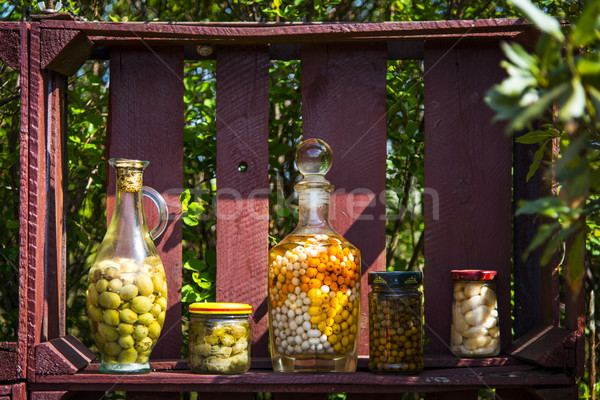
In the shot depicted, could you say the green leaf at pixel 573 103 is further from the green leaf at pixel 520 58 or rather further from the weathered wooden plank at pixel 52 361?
the weathered wooden plank at pixel 52 361

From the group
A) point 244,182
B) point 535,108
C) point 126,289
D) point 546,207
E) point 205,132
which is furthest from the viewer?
point 205,132

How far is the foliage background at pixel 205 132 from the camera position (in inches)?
69.1

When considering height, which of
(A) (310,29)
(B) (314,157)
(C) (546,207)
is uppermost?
(A) (310,29)

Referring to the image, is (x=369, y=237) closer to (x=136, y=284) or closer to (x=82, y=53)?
(x=136, y=284)

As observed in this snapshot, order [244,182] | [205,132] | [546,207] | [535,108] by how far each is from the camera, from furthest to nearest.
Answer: [205,132] → [244,182] → [546,207] → [535,108]

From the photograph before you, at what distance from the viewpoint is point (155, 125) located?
4.75 ft

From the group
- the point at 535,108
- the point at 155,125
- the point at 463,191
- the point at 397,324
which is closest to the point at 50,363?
the point at 155,125

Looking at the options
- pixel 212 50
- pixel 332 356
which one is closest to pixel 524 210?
pixel 332 356

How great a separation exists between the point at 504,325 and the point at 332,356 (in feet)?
1.32

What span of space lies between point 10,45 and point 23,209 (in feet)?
1.02

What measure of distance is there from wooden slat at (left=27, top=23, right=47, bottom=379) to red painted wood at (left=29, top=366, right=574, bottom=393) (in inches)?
3.6

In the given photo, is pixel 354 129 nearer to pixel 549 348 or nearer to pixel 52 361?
pixel 549 348

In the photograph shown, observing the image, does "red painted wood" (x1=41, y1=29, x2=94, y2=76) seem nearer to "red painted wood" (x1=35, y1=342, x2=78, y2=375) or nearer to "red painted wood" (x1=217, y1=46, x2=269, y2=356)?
"red painted wood" (x1=217, y1=46, x2=269, y2=356)

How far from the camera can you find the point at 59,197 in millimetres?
1366
